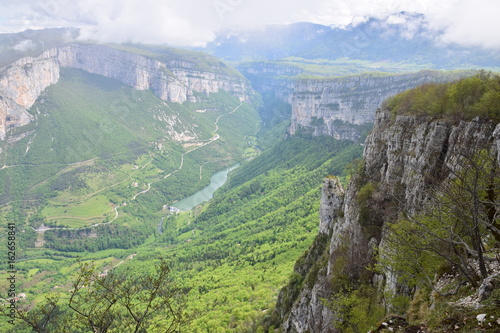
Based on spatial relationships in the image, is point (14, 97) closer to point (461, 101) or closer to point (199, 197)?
point (199, 197)

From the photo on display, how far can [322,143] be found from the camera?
162 meters

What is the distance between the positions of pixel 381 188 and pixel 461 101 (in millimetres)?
10626

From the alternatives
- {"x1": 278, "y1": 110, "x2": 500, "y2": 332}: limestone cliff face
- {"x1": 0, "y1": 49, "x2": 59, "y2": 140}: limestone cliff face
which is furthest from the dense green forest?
{"x1": 0, "y1": 49, "x2": 59, "y2": 140}: limestone cliff face

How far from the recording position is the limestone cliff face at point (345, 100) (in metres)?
150

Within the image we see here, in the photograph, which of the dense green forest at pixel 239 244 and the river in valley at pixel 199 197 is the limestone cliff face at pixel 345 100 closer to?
the dense green forest at pixel 239 244

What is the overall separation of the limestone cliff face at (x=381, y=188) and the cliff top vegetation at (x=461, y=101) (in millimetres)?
1084

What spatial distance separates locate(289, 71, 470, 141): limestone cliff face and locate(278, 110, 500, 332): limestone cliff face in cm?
11362

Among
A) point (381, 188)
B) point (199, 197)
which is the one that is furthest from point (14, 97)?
point (381, 188)

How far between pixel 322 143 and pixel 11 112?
17283 centimetres

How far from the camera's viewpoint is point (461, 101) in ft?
95.0

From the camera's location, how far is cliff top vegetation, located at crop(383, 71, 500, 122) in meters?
25.1

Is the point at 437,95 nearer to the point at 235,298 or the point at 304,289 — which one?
the point at 304,289

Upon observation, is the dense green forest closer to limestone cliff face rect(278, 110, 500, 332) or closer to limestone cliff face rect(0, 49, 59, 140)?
limestone cliff face rect(278, 110, 500, 332)

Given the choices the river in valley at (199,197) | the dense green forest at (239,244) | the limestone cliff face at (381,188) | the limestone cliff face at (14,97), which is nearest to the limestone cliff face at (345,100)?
the dense green forest at (239,244)
